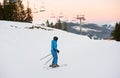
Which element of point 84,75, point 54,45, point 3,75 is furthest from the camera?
point 54,45

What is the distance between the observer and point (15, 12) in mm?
85750

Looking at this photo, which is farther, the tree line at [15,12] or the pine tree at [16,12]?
the pine tree at [16,12]

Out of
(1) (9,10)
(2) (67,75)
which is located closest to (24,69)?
(2) (67,75)

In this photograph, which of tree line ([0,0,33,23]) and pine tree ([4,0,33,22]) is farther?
pine tree ([4,0,33,22])

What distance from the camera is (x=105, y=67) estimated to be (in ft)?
58.3

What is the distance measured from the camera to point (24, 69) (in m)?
15.9

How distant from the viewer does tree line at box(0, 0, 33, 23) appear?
78188 millimetres

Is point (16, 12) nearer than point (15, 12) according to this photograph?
No

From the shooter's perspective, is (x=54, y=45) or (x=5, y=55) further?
(x=5, y=55)

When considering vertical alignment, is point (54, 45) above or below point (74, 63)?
above

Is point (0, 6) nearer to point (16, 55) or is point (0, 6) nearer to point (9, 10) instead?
point (9, 10)

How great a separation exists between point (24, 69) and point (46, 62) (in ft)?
9.59

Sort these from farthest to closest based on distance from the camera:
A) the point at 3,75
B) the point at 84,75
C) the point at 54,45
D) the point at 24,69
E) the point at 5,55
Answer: the point at 5,55 → the point at 54,45 → the point at 24,69 → the point at 84,75 → the point at 3,75

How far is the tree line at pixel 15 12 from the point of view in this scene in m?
78.2
